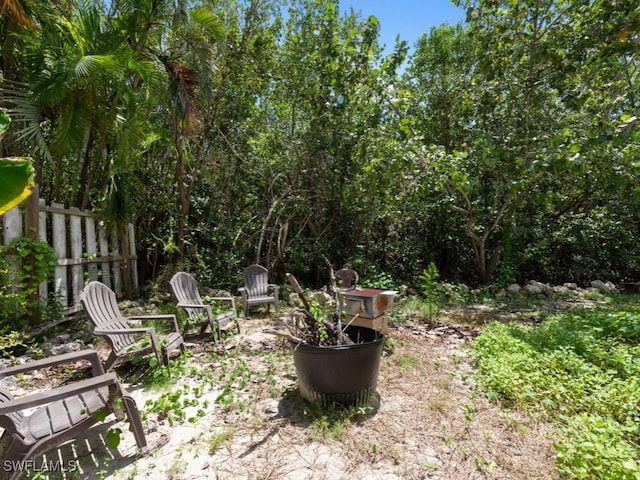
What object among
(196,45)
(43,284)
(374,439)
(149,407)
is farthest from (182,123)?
(374,439)

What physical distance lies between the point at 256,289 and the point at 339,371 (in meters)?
3.89

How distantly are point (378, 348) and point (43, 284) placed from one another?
4401 millimetres

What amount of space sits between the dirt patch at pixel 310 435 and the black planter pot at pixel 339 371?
0.12 meters

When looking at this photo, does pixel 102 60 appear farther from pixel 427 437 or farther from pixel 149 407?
pixel 427 437

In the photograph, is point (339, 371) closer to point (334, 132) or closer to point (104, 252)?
point (104, 252)

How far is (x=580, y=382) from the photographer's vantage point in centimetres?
300

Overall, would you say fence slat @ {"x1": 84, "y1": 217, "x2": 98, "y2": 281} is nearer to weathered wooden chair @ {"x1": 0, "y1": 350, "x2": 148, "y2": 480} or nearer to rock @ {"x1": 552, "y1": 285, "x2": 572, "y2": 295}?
weathered wooden chair @ {"x1": 0, "y1": 350, "x2": 148, "y2": 480}

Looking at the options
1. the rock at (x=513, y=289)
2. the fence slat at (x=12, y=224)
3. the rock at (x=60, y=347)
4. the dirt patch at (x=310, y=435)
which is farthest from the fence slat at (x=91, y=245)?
the rock at (x=513, y=289)

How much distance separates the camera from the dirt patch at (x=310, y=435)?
7.27 feet

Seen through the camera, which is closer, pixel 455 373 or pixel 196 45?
pixel 455 373

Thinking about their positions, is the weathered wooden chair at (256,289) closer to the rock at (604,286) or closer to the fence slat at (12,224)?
the fence slat at (12,224)

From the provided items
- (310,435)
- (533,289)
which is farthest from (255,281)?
(533,289)

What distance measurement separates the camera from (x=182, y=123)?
5.71m

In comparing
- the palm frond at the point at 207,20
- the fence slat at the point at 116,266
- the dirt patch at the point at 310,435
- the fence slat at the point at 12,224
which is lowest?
the dirt patch at the point at 310,435
